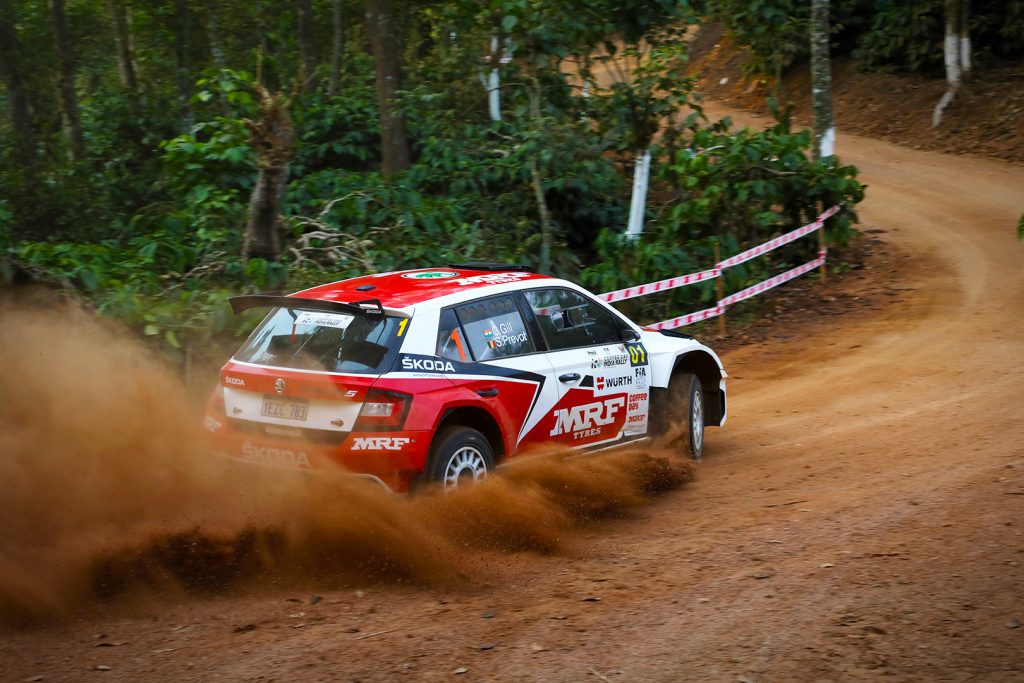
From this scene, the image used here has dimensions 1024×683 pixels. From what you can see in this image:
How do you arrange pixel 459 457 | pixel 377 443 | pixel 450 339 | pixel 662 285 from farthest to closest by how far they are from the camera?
pixel 662 285 < pixel 450 339 < pixel 459 457 < pixel 377 443

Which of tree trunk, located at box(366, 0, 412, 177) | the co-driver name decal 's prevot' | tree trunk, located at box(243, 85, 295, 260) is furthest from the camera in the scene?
tree trunk, located at box(366, 0, 412, 177)

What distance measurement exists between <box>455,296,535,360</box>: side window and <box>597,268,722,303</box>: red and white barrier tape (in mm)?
5493

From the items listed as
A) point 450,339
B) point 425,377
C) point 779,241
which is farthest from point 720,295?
point 425,377

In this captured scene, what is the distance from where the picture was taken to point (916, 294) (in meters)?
15.3

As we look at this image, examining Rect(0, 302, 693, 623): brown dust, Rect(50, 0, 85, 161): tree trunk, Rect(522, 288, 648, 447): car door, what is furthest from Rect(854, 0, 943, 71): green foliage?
Rect(0, 302, 693, 623): brown dust

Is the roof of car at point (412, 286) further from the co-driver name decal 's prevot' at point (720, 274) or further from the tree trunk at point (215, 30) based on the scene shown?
the tree trunk at point (215, 30)

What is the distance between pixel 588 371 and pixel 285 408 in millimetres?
2294

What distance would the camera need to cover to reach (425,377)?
6.43m

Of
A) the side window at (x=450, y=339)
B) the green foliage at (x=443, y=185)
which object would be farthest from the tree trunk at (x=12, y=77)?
the side window at (x=450, y=339)

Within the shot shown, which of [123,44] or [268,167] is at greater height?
[123,44]

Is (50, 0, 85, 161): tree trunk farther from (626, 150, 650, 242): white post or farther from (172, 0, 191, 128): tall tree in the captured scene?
(626, 150, 650, 242): white post

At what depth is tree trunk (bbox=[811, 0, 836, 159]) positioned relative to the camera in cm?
1800

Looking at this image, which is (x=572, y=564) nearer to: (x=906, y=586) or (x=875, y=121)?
(x=906, y=586)

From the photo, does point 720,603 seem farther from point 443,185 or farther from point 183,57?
Answer: point 183,57
